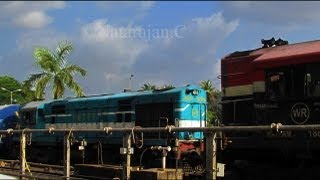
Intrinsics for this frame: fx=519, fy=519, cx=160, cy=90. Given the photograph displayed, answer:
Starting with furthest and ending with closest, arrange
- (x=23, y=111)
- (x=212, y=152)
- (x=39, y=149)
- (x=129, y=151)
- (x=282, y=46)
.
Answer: (x=23, y=111)
(x=39, y=149)
(x=282, y=46)
(x=129, y=151)
(x=212, y=152)

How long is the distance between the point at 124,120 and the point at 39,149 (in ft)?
20.3

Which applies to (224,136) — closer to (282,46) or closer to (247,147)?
(247,147)

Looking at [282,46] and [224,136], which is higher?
[282,46]

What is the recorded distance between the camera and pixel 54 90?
106 ft

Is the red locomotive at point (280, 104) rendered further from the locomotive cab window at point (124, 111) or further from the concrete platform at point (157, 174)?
the locomotive cab window at point (124, 111)

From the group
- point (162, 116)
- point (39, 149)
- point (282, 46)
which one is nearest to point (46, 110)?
point (39, 149)

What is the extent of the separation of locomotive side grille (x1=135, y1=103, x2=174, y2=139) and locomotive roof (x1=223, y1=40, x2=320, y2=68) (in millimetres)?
5648

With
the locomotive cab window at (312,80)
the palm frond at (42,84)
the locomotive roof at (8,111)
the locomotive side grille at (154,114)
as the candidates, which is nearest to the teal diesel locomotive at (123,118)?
the locomotive side grille at (154,114)

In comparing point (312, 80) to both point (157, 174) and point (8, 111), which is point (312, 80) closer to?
point (157, 174)

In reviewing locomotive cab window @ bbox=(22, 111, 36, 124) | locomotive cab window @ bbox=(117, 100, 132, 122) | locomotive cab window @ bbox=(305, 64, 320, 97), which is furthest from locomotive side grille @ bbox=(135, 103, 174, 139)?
locomotive cab window @ bbox=(22, 111, 36, 124)

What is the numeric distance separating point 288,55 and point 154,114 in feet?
26.3

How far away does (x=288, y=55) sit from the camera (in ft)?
39.4

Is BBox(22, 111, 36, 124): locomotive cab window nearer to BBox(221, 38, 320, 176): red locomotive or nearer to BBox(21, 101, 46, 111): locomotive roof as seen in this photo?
BBox(21, 101, 46, 111): locomotive roof

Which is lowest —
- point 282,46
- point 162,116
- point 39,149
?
point 39,149
